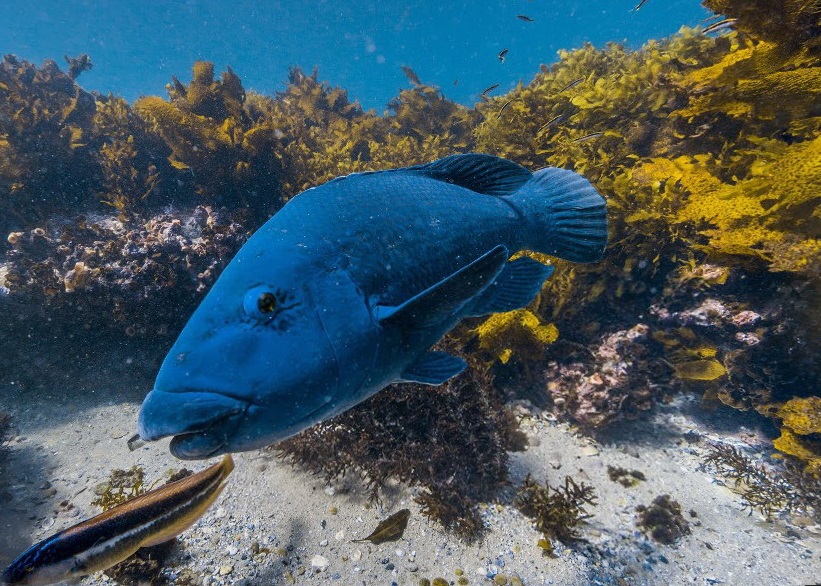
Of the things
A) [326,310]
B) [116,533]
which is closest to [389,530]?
[116,533]

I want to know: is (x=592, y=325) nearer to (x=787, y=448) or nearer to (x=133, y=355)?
(x=787, y=448)

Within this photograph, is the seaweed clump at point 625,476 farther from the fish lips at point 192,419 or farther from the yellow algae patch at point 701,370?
the fish lips at point 192,419

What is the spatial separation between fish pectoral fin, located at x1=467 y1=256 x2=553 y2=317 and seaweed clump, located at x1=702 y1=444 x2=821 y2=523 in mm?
4324

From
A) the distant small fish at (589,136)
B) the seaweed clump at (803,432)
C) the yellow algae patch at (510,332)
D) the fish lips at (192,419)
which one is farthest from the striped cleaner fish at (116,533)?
the distant small fish at (589,136)

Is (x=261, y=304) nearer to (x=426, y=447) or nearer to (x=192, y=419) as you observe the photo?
(x=192, y=419)

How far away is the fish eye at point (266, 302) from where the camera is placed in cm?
146

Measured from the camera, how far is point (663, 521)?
420 centimetres

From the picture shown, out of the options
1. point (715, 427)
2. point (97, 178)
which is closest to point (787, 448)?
point (715, 427)

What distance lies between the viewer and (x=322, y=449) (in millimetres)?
4418

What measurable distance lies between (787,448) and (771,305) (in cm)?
169

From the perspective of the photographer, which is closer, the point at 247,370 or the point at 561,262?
the point at 247,370

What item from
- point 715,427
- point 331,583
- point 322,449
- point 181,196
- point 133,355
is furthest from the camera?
point 181,196

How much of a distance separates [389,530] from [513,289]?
280cm

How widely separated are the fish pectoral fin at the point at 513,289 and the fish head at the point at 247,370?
1151mm
